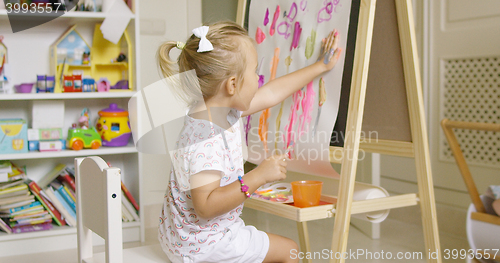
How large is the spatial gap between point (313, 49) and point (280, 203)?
0.46 metres

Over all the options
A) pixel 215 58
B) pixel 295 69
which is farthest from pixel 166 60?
pixel 295 69

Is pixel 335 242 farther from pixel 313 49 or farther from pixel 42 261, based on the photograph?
pixel 42 261

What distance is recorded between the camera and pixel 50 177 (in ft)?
7.49

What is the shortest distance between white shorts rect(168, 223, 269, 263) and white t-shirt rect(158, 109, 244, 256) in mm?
14

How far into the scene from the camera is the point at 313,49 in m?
1.33

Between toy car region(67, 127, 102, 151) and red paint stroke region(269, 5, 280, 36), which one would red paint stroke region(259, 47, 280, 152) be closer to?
red paint stroke region(269, 5, 280, 36)

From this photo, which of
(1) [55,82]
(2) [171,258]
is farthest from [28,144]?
(2) [171,258]

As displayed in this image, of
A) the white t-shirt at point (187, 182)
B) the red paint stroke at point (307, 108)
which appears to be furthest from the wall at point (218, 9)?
the white t-shirt at point (187, 182)

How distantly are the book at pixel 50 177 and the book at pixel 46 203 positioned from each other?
40 millimetres

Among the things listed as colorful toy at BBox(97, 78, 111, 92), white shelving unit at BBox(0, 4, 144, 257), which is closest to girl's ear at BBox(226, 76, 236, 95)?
white shelving unit at BBox(0, 4, 144, 257)

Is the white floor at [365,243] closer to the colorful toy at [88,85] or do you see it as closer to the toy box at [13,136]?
the toy box at [13,136]

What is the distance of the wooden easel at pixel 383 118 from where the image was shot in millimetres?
1146

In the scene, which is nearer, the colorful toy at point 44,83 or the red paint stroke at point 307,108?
the red paint stroke at point 307,108

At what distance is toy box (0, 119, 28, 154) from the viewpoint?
2.14 m
